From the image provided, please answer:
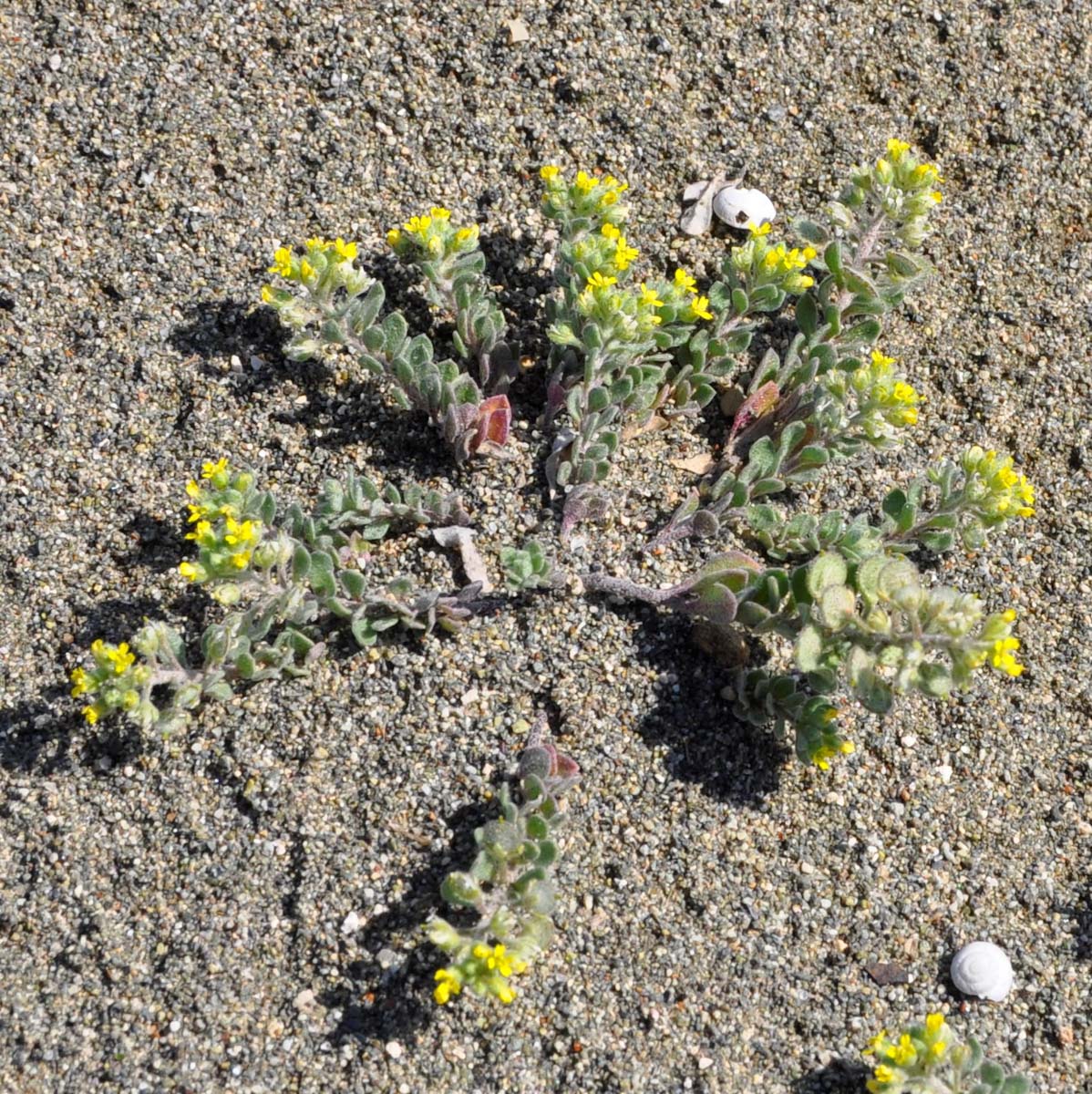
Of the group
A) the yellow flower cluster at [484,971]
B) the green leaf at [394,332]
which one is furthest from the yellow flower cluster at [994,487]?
the yellow flower cluster at [484,971]

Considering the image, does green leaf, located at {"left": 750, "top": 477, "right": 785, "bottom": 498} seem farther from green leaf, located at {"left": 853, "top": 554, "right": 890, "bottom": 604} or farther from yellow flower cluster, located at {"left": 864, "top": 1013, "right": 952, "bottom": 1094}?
yellow flower cluster, located at {"left": 864, "top": 1013, "right": 952, "bottom": 1094}

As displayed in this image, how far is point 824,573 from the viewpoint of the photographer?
9.99 feet

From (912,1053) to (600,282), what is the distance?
2.09 m

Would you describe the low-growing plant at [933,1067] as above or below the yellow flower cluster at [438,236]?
below

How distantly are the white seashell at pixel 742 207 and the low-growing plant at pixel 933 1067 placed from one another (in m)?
2.46

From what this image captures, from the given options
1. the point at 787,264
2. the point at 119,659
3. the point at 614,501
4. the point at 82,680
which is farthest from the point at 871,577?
the point at 82,680

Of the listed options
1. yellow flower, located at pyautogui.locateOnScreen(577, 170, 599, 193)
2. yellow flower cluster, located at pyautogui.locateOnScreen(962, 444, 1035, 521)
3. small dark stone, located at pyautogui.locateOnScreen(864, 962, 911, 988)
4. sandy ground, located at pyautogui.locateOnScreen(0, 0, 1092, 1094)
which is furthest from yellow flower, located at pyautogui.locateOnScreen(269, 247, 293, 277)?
small dark stone, located at pyautogui.locateOnScreen(864, 962, 911, 988)

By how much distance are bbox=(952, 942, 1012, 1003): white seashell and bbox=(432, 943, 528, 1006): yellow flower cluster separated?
126cm

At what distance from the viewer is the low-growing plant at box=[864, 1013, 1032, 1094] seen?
9.37ft

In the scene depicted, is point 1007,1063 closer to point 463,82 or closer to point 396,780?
point 396,780

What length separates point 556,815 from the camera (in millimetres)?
3092

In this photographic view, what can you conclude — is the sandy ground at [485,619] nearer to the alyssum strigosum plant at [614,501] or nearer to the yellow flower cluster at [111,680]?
the alyssum strigosum plant at [614,501]

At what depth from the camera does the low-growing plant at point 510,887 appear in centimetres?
274

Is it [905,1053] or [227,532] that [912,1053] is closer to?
[905,1053]
